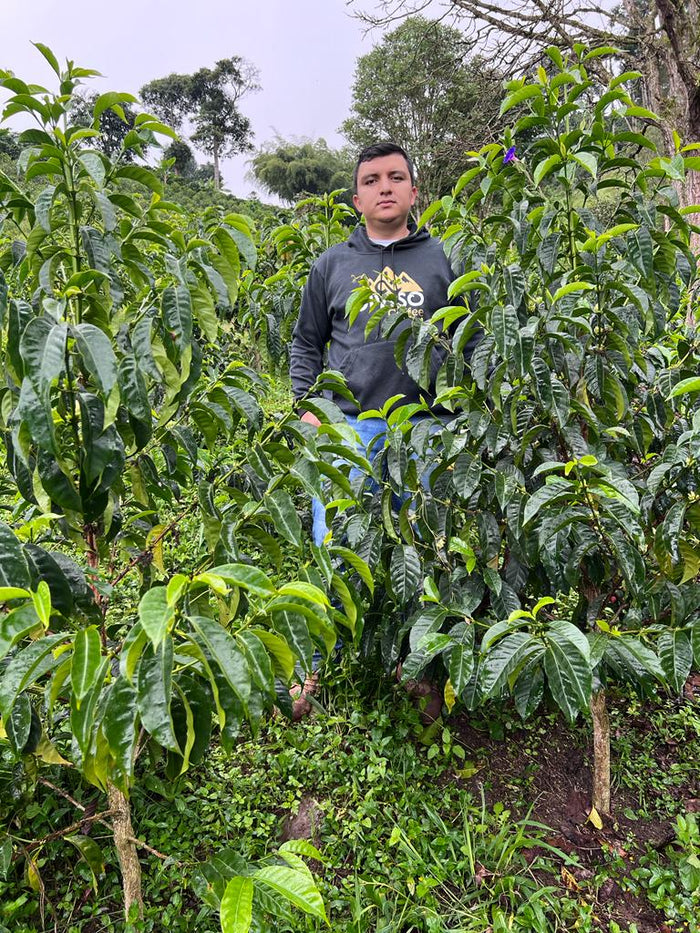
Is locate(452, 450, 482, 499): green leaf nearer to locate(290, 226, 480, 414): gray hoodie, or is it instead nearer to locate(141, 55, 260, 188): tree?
locate(290, 226, 480, 414): gray hoodie

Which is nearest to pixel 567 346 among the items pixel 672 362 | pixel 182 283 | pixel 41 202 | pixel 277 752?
pixel 672 362

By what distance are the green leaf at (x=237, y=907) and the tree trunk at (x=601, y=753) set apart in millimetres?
1109

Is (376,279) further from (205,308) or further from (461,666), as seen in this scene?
(461,666)

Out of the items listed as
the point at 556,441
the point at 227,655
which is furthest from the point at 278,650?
the point at 556,441

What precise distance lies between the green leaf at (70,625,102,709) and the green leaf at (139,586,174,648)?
16 cm

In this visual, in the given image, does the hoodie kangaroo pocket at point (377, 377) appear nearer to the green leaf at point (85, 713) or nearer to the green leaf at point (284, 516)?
the green leaf at point (284, 516)

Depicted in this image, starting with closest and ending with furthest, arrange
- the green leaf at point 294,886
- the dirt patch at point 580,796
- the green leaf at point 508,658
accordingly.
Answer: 1. the green leaf at point 294,886
2. the green leaf at point 508,658
3. the dirt patch at point 580,796

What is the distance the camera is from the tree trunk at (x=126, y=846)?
1274 mm

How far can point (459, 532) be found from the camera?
1717mm

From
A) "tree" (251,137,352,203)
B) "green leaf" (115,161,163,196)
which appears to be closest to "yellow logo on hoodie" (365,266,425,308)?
"green leaf" (115,161,163,196)

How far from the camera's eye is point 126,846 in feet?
4.27

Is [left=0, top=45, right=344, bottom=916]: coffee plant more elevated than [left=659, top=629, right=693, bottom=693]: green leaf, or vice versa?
[left=0, top=45, right=344, bottom=916]: coffee plant

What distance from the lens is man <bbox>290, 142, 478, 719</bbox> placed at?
2.20m

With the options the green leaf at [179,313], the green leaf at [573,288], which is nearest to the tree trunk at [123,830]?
the green leaf at [179,313]
